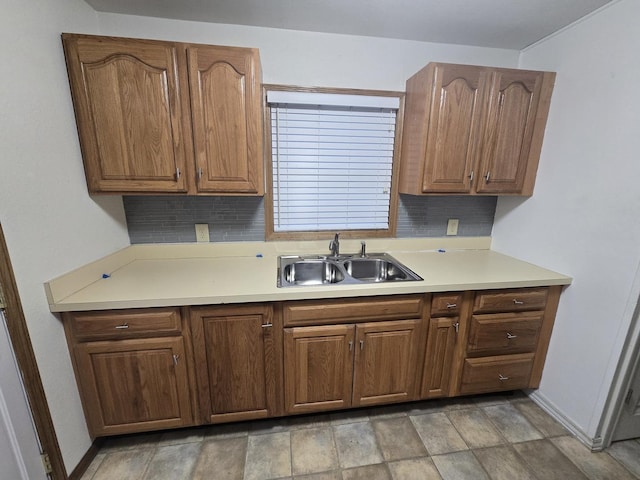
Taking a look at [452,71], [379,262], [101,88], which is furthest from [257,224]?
[452,71]

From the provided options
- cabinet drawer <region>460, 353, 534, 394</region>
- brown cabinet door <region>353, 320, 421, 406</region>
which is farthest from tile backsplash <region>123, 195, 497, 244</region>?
cabinet drawer <region>460, 353, 534, 394</region>

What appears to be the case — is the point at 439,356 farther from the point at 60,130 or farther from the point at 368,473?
the point at 60,130

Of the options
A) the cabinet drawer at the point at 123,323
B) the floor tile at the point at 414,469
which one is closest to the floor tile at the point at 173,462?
the cabinet drawer at the point at 123,323

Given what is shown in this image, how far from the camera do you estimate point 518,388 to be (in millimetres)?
1787

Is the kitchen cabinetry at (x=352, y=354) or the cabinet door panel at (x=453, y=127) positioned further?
the cabinet door panel at (x=453, y=127)

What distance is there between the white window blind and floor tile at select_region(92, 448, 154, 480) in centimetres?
147

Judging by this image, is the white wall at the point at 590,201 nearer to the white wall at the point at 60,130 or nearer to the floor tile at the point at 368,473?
the white wall at the point at 60,130

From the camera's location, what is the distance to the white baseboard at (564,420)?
150 cm

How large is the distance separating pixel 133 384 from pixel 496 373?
6.88ft

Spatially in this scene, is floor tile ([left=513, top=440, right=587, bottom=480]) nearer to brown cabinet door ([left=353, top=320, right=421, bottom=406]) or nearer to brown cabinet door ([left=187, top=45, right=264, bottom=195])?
brown cabinet door ([left=353, top=320, right=421, bottom=406])

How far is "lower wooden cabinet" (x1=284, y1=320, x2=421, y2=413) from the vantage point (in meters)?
1.51

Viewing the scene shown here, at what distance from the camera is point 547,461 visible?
1449mm

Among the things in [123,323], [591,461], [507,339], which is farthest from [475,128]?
[123,323]

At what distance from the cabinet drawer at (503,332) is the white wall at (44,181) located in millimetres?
2131
